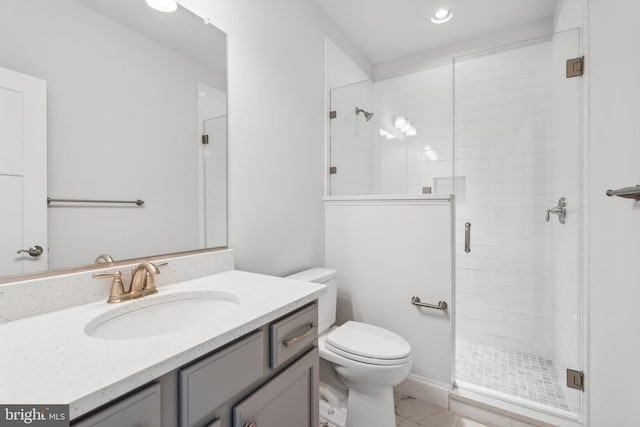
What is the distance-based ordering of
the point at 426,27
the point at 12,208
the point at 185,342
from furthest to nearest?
the point at 426,27 < the point at 12,208 < the point at 185,342

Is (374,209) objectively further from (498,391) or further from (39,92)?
(39,92)

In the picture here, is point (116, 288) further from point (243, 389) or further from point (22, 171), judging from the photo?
point (243, 389)

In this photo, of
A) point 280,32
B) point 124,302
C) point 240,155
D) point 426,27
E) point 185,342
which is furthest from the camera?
point 426,27

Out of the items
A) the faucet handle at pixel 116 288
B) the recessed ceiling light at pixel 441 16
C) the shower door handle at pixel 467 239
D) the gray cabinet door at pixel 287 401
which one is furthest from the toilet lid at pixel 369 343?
the recessed ceiling light at pixel 441 16

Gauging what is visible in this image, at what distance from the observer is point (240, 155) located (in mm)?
1470

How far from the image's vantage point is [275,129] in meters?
1.70

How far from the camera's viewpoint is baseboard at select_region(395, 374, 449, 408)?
1.79 metres

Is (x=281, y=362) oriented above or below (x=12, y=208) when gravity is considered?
below

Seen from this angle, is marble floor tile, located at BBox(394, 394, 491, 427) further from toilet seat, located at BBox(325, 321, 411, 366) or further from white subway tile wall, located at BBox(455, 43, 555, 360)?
white subway tile wall, located at BBox(455, 43, 555, 360)

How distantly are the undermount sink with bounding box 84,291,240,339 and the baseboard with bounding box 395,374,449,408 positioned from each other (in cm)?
146

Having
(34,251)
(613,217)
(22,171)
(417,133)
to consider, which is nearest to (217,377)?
(34,251)

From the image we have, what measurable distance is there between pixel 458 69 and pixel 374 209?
41.4 inches

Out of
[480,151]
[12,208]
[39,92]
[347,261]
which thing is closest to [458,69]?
[480,151]

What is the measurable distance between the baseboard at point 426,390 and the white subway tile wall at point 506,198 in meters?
0.79
